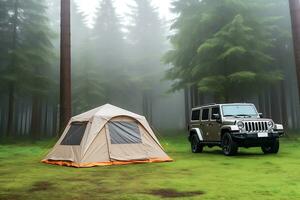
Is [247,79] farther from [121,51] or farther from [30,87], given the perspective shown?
[121,51]

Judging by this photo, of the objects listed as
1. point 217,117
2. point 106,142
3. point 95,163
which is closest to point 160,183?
point 95,163

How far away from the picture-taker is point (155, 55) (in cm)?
4344

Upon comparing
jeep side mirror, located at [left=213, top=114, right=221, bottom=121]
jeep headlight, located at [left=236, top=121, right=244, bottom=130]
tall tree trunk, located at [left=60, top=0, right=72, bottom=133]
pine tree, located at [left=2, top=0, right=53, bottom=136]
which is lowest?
jeep headlight, located at [left=236, top=121, right=244, bottom=130]

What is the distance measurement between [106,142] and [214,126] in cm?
500

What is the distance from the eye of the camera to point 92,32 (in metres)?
48.0

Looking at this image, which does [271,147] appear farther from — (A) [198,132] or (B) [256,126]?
(A) [198,132]

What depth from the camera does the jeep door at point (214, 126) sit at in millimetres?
14406

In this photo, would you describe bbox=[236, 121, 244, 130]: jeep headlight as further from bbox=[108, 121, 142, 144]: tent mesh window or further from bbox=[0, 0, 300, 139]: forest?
bbox=[0, 0, 300, 139]: forest

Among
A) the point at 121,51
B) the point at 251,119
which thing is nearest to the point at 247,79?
the point at 251,119

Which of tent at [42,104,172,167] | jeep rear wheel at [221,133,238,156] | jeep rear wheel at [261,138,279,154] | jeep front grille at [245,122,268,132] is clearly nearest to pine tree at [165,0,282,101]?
jeep rear wheel at [261,138,279,154]

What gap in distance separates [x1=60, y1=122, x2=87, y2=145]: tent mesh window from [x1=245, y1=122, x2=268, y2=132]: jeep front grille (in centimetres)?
614

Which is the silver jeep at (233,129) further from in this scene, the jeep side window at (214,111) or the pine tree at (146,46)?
the pine tree at (146,46)

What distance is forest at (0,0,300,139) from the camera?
22.7 meters

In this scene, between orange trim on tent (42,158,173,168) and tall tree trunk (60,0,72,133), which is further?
tall tree trunk (60,0,72,133)
